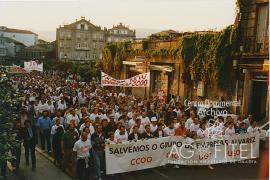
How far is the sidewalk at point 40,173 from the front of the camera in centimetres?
1129

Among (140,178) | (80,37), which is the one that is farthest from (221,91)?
(80,37)

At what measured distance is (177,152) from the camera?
11.8 meters

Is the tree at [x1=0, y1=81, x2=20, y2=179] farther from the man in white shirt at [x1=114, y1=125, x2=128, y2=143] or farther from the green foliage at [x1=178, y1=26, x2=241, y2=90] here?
the green foliage at [x1=178, y1=26, x2=241, y2=90]

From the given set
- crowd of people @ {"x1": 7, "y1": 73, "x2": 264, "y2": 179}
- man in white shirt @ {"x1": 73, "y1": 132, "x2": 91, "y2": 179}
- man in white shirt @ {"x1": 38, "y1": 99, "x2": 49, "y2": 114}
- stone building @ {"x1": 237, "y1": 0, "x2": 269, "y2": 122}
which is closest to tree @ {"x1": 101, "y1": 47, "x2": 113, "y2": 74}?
stone building @ {"x1": 237, "y1": 0, "x2": 269, "y2": 122}

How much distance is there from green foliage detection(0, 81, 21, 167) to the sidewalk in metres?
3.01

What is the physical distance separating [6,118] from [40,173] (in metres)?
3.88

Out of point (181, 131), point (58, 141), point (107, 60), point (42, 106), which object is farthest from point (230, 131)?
point (107, 60)

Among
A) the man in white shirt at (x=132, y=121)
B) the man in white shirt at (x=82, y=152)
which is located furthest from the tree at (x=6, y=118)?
the man in white shirt at (x=132, y=121)

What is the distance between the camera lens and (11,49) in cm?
11831

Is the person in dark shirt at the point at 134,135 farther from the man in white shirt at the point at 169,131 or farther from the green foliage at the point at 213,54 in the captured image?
the green foliage at the point at 213,54

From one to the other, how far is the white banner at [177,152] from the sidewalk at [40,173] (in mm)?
1667

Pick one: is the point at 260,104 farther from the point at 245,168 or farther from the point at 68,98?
the point at 68,98

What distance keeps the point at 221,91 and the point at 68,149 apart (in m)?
→ 11.2

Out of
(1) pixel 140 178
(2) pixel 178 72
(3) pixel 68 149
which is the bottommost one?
(1) pixel 140 178
